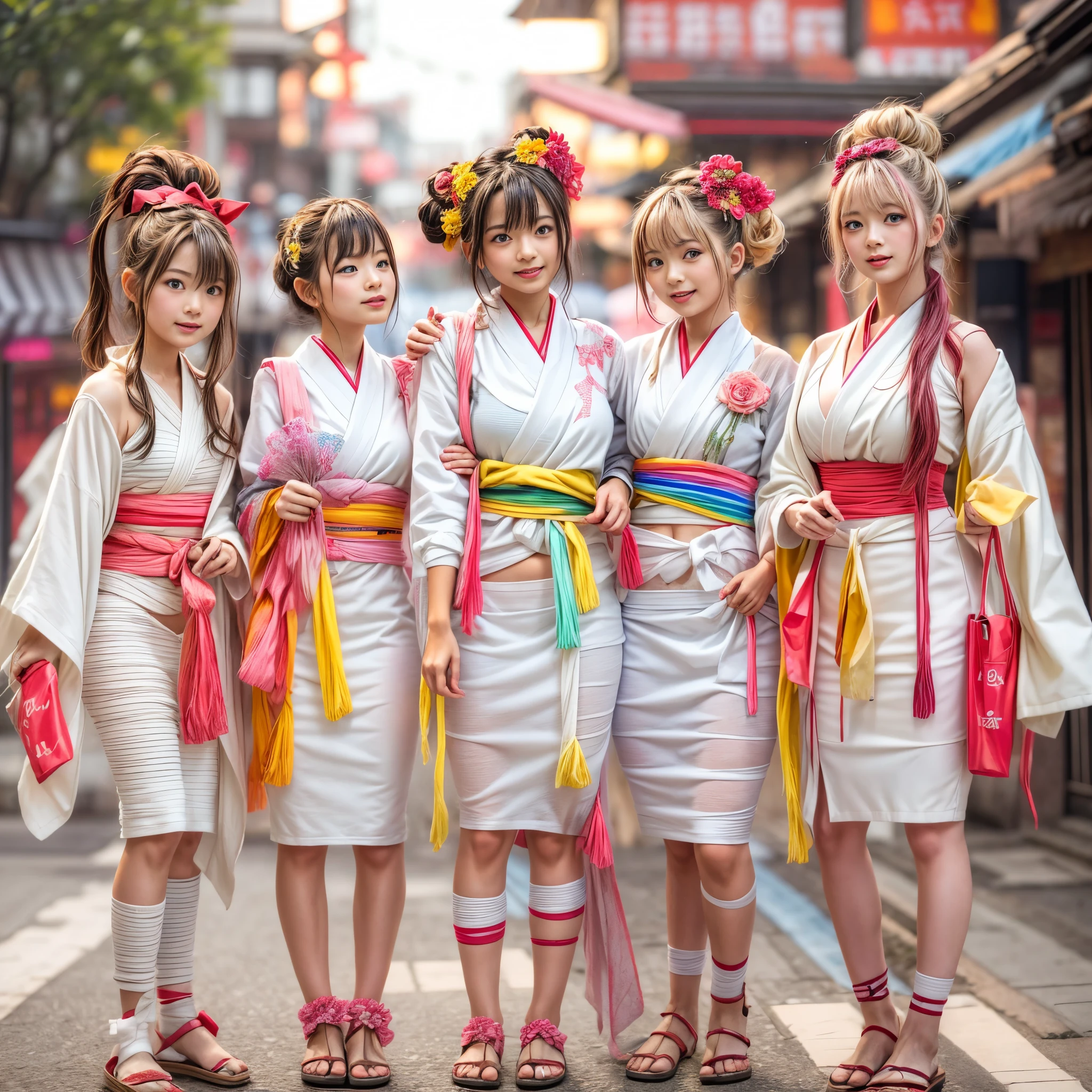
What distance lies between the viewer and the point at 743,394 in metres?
3.51

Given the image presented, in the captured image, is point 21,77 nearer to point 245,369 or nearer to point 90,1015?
point 90,1015

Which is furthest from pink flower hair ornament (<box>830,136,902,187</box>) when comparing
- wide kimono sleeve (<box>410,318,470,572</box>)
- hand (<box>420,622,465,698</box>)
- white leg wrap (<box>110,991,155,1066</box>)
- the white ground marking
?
the white ground marking

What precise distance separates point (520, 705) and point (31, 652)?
130 centimetres

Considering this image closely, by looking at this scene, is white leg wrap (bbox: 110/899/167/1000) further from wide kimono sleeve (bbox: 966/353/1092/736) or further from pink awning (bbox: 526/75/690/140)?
pink awning (bbox: 526/75/690/140)

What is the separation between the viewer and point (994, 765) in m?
3.20

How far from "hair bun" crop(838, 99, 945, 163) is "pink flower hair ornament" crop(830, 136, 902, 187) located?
2 cm

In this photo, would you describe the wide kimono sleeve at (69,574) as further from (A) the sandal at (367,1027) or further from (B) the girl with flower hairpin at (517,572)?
(A) the sandal at (367,1027)

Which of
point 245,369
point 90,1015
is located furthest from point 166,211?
point 245,369

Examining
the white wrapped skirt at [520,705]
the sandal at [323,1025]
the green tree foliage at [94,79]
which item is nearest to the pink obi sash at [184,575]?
the white wrapped skirt at [520,705]

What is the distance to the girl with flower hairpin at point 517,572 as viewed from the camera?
3.43 m

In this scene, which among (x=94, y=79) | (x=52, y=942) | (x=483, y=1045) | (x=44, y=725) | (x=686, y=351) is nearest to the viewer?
(x=44, y=725)

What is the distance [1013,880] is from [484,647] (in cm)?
306

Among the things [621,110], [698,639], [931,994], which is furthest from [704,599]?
[621,110]

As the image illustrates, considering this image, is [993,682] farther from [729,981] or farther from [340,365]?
[340,365]
